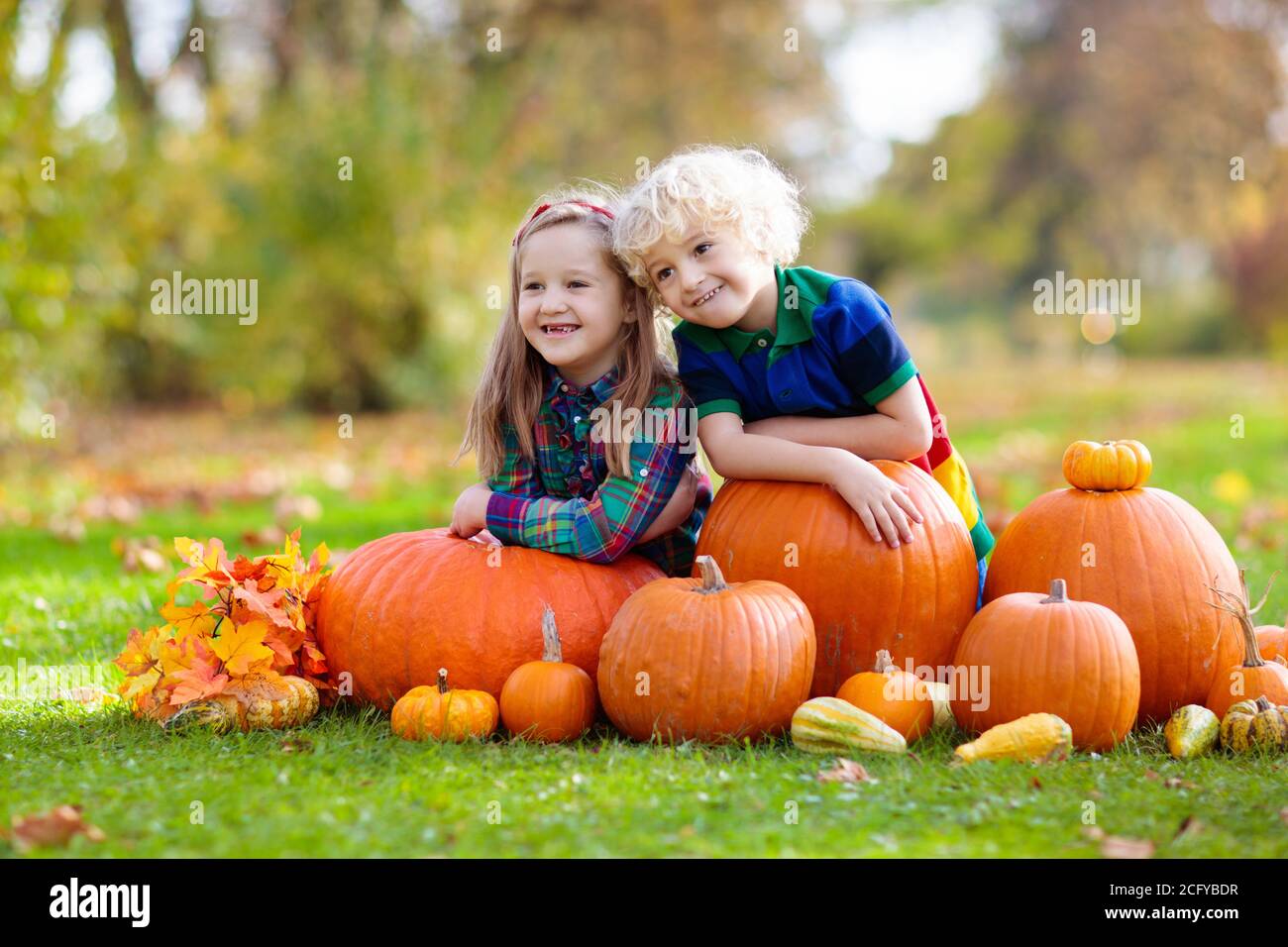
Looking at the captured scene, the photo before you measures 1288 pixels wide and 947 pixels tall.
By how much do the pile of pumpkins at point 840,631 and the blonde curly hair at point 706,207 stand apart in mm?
714

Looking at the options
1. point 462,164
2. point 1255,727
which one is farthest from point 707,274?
point 462,164

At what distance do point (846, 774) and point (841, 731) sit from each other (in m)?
0.21

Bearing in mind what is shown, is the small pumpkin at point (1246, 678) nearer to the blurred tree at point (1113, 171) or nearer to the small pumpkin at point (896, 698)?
the small pumpkin at point (896, 698)

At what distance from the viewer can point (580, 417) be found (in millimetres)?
3701

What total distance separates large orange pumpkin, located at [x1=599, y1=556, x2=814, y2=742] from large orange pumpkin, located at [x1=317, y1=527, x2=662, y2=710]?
0.92 feet

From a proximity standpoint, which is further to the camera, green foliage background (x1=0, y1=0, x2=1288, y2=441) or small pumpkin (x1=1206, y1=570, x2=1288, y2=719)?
green foliage background (x1=0, y1=0, x2=1288, y2=441)

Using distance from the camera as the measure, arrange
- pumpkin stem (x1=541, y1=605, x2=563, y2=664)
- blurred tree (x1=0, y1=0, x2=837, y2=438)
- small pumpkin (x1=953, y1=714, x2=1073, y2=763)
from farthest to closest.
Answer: blurred tree (x1=0, y1=0, x2=837, y2=438) → pumpkin stem (x1=541, y1=605, x2=563, y2=664) → small pumpkin (x1=953, y1=714, x2=1073, y2=763)

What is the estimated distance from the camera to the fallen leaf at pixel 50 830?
233cm

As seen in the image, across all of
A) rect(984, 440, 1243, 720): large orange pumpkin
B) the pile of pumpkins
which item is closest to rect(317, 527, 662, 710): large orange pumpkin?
the pile of pumpkins

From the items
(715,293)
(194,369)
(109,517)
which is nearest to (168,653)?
(715,293)

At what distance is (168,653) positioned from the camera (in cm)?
326

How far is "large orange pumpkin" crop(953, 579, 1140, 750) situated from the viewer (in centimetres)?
304

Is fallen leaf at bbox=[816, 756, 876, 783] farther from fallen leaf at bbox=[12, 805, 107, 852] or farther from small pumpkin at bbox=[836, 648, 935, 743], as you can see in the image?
fallen leaf at bbox=[12, 805, 107, 852]

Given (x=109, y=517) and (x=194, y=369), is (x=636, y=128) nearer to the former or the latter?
(x=194, y=369)
